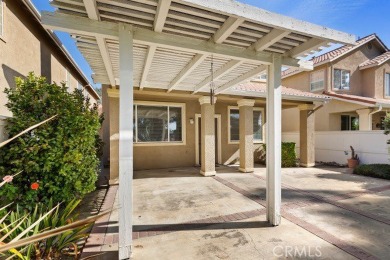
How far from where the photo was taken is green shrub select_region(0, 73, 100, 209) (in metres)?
3.47

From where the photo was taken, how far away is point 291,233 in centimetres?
352

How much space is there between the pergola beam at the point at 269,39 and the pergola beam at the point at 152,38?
0.60 ft

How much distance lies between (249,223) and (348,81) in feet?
46.9

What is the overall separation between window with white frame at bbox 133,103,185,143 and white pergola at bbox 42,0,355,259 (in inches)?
181

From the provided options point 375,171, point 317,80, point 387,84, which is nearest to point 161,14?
point 375,171

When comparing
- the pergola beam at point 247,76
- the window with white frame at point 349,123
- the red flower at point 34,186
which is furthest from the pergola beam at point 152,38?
the window with white frame at point 349,123

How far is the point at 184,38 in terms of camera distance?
10.8ft

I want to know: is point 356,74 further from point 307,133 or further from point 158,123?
point 158,123

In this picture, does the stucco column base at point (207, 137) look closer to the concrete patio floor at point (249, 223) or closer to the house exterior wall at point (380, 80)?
the concrete patio floor at point (249, 223)

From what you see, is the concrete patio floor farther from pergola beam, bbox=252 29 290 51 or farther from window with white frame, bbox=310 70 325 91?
window with white frame, bbox=310 70 325 91

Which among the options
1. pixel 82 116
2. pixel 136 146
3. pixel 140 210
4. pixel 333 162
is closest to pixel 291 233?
pixel 140 210

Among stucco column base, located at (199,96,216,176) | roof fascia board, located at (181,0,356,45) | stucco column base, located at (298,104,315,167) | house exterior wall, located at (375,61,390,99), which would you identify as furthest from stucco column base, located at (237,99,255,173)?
house exterior wall, located at (375,61,390,99)

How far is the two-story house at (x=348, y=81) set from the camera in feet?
41.4

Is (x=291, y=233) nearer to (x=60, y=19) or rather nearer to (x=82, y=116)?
(x=82, y=116)
